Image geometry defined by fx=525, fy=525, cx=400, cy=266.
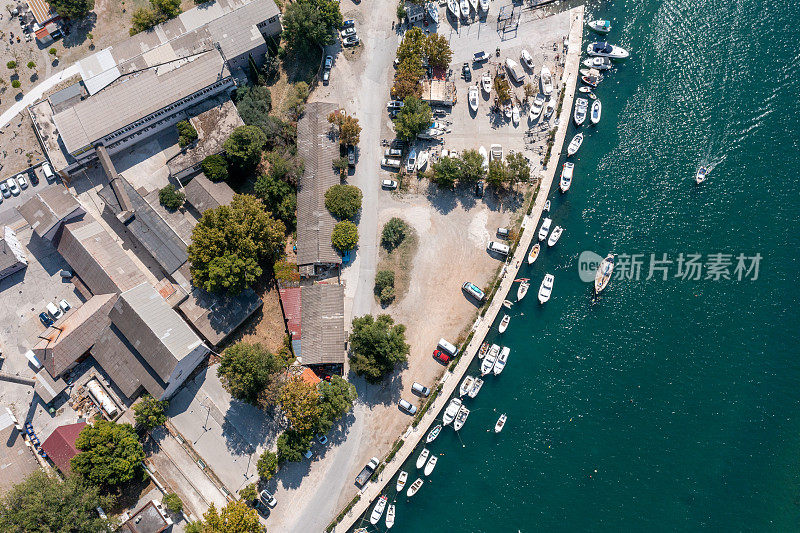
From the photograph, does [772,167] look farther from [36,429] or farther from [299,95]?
[36,429]

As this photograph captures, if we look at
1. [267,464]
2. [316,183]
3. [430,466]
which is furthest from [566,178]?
[267,464]

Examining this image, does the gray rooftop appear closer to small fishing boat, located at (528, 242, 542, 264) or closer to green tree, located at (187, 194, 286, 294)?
green tree, located at (187, 194, 286, 294)

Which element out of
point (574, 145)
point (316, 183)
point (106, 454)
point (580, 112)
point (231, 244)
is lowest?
point (106, 454)

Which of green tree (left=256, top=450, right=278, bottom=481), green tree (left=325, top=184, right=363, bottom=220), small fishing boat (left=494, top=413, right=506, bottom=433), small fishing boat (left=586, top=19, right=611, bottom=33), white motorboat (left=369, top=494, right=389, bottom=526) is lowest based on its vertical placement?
green tree (left=256, top=450, right=278, bottom=481)

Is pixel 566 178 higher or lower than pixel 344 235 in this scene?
higher

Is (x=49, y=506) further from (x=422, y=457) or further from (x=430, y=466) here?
(x=430, y=466)

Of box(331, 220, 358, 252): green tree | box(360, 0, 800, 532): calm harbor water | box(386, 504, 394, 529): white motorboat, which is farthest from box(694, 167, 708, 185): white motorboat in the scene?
box(386, 504, 394, 529): white motorboat

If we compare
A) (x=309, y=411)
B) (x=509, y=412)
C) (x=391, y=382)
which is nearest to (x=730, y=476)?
(x=509, y=412)
